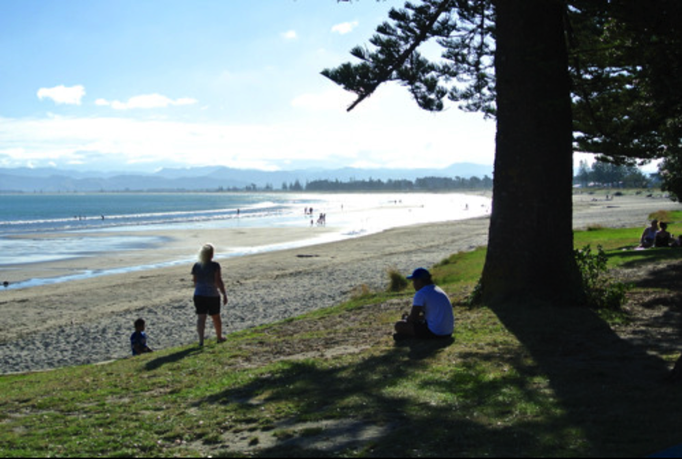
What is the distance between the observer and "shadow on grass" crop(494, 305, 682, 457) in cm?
362

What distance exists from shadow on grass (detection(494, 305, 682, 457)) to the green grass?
0.01 metres

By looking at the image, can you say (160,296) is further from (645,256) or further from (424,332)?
(424,332)

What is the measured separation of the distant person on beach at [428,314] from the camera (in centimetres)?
676

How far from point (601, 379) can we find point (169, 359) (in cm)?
511

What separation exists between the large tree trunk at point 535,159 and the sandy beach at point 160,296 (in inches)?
257

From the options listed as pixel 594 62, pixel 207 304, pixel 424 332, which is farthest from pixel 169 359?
pixel 594 62

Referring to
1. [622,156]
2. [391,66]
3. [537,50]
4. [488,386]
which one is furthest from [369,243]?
[488,386]

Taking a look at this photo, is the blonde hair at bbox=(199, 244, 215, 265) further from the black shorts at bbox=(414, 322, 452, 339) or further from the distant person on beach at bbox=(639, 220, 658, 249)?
the distant person on beach at bbox=(639, 220, 658, 249)

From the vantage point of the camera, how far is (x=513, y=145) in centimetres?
794

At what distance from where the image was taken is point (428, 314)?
683 cm

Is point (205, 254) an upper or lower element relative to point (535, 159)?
lower

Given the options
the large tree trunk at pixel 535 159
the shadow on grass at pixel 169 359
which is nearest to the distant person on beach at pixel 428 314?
the large tree trunk at pixel 535 159

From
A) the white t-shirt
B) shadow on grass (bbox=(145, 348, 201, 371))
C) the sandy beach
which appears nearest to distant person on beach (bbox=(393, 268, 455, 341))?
the white t-shirt

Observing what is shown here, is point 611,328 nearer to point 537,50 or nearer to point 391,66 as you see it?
point 537,50
